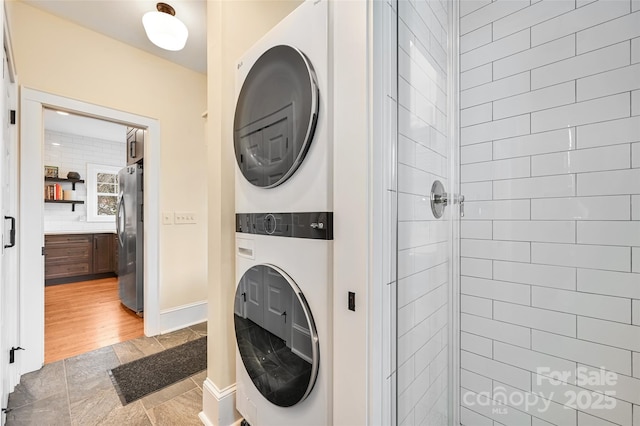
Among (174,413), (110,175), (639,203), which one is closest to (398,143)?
(639,203)

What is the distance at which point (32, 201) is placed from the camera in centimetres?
194

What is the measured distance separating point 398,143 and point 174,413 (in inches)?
72.7

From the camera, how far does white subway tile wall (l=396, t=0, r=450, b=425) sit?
3.06 feet

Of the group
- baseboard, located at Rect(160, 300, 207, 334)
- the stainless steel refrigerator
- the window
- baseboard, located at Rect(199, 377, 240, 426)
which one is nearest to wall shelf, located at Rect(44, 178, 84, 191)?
the window

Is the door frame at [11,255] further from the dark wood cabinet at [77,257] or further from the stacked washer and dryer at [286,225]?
the dark wood cabinet at [77,257]

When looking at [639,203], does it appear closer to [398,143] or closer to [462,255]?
[462,255]

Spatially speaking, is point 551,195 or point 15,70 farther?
point 15,70

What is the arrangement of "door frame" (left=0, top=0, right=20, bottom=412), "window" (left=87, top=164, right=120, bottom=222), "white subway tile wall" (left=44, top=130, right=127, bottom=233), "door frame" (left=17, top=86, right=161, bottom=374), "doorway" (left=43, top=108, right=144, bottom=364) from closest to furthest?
"door frame" (left=0, top=0, right=20, bottom=412) → "door frame" (left=17, top=86, right=161, bottom=374) → "doorway" (left=43, top=108, right=144, bottom=364) → "white subway tile wall" (left=44, top=130, right=127, bottom=233) → "window" (left=87, top=164, right=120, bottom=222)

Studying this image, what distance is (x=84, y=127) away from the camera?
4477 millimetres

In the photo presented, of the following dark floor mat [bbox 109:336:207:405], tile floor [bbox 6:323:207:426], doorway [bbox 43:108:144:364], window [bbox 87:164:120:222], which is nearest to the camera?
tile floor [bbox 6:323:207:426]

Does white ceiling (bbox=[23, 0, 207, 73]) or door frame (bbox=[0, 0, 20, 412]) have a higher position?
white ceiling (bbox=[23, 0, 207, 73])

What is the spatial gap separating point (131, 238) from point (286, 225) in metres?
2.71

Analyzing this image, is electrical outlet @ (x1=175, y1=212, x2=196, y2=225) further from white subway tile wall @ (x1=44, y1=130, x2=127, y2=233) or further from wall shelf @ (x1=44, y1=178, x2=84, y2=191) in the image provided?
wall shelf @ (x1=44, y1=178, x2=84, y2=191)

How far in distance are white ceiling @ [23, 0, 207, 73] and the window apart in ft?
11.9
